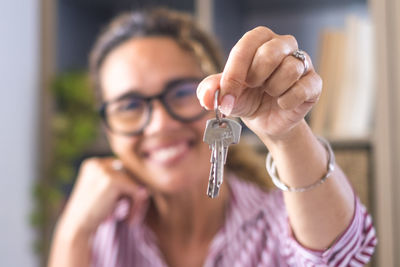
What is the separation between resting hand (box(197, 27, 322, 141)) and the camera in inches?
11.2

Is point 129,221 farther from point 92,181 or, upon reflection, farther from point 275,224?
point 275,224

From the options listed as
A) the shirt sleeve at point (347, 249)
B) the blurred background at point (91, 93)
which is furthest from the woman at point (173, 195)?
the blurred background at point (91, 93)

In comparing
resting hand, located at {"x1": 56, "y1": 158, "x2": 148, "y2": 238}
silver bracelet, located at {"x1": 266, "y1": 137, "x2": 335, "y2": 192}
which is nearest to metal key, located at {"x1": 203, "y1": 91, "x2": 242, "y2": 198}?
silver bracelet, located at {"x1": 266, "y1": 137, "x2": 335, "y2": 192}

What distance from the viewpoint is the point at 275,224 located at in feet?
2.09

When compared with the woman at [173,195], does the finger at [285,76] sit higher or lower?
higher

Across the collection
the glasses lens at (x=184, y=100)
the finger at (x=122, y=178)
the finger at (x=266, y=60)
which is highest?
the finger at (x=266, y=60)

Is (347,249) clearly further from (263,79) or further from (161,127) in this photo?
(161,127)

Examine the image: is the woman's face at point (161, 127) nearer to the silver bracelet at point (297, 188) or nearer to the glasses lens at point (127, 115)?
the glasses lens at point (127, 115)

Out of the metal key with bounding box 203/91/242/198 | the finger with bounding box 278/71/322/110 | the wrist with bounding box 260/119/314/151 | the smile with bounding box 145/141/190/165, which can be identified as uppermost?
the finger with bounding box 278/71/322/110

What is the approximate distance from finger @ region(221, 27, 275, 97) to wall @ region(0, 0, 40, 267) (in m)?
0.94

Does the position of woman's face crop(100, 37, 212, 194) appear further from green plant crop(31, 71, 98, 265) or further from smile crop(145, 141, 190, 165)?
green plant crop(31, 71, 98, 265)

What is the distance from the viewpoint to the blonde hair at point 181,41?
72cm

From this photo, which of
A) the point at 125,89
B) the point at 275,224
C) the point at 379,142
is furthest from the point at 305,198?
the point at 379,142

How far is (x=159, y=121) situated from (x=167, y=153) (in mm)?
63
